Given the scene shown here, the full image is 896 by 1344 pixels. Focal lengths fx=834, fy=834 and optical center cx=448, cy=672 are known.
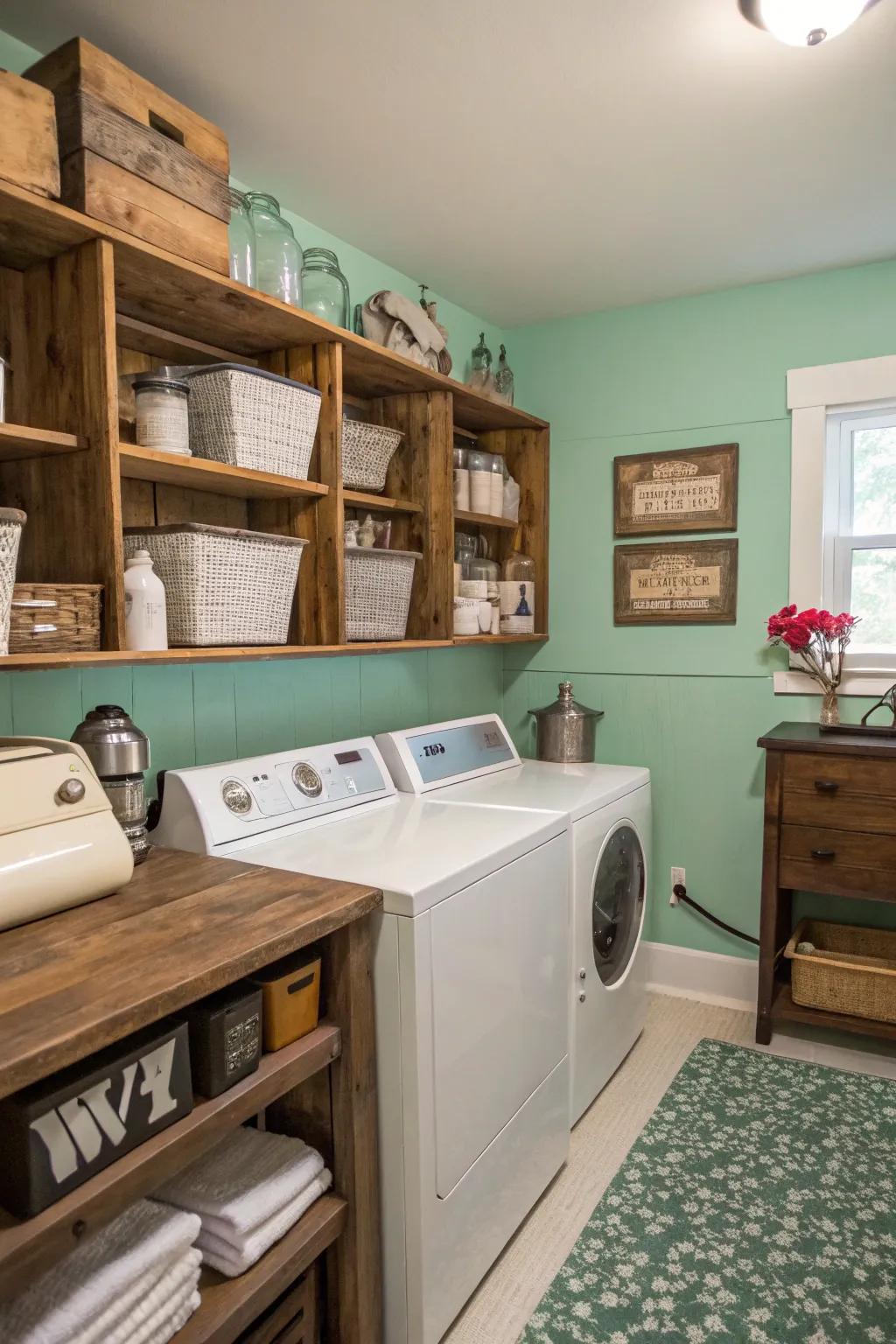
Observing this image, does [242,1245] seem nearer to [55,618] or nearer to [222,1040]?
[222,1040]

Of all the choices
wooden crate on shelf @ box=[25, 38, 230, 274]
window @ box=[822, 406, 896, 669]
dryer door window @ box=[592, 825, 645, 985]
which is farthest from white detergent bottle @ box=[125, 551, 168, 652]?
window @ box=[822, 406, 896, 669]

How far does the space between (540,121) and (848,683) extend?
6.13 feet

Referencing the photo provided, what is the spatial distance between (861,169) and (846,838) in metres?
1.75

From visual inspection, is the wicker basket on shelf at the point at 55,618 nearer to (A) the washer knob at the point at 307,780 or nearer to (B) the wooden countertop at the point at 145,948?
(B) the wooden countertop at the point at 145,948

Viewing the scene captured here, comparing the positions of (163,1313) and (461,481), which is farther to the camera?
(461,481)

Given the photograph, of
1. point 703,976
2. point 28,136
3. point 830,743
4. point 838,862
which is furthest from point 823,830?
point 28,136

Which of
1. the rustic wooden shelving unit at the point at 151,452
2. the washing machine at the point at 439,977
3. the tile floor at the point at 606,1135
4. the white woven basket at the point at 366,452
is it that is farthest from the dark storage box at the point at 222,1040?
the white woven basket at the point at 366,452

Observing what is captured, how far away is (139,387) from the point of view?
1.64m

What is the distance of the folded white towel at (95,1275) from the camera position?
990 mm

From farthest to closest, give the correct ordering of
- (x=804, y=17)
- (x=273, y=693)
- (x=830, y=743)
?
(x=830, y=743), (x=273, y=693), (x=804, y=17)

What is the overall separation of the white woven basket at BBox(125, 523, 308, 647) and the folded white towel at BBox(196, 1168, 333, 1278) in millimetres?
1025

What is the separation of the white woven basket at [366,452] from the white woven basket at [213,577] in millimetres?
415

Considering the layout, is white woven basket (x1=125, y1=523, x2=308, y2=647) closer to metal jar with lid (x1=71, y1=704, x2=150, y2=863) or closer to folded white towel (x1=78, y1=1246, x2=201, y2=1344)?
metal jar with lid (x1=71, y1=704, x2=150, y2=863)

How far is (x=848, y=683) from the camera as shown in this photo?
2.70 metres
